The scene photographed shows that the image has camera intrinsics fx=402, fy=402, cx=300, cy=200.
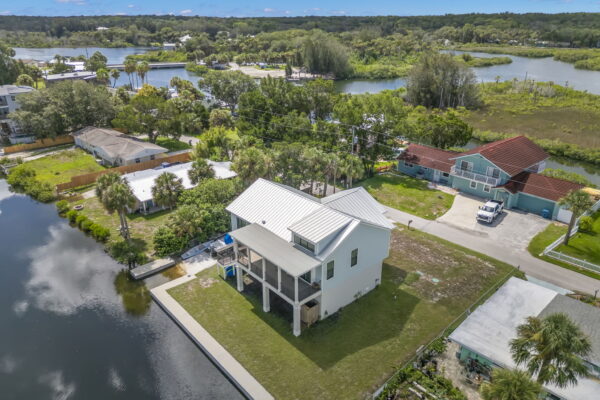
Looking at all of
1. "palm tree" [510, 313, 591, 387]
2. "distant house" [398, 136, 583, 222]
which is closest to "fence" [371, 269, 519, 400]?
"palm tree" [510, 313, 591, 387]

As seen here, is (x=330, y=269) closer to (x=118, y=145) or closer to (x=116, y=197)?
(x=116, y=197)

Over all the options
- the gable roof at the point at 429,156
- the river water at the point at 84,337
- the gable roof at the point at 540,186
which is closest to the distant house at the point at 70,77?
the river water at the point at 84,337

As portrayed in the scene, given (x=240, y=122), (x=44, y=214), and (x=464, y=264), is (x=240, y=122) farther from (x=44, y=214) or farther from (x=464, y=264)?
(x=464, y=264)

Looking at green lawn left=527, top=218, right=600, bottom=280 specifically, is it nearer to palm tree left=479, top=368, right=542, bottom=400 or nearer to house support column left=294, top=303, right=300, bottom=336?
palm tree left=479, top=368, right=542, bottom=400

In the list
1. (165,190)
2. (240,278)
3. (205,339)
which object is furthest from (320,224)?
(165,190)

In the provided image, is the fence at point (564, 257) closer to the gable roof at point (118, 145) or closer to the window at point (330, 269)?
the window at point (330, 269)

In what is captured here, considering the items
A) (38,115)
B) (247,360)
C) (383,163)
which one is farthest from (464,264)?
(38,115)

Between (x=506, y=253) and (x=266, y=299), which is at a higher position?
(x=266, y=299)

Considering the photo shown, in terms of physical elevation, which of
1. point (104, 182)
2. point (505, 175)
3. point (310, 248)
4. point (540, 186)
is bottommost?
point (540, 186)
